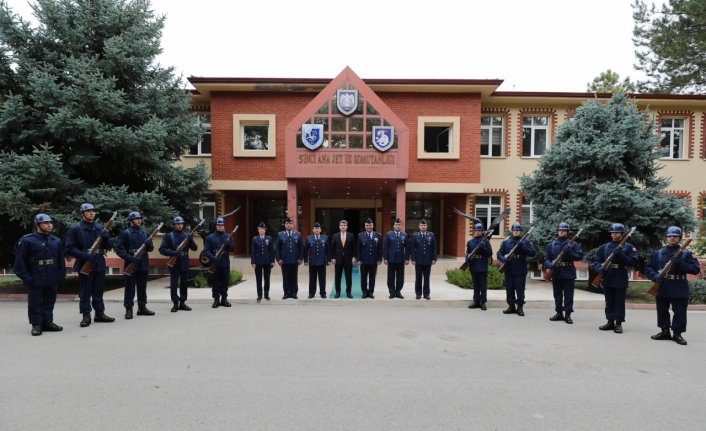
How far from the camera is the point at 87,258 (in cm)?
720

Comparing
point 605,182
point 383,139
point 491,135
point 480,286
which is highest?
point 491,135

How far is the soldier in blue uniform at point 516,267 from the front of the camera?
8.62m

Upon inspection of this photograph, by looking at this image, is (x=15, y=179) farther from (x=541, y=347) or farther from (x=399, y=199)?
(x=541, y=347)

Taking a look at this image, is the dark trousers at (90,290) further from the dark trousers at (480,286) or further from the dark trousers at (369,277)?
the dark trousers at (480,286)

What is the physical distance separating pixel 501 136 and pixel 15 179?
16.6m

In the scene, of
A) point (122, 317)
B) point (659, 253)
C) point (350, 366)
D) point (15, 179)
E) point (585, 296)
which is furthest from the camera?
point (585, 296)

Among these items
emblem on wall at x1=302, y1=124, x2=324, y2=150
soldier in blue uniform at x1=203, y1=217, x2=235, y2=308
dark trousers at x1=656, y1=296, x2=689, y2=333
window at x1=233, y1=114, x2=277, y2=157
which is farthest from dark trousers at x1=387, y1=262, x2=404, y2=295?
window at x1=233, y1=114, x2=277, y2=157

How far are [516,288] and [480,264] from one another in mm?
887

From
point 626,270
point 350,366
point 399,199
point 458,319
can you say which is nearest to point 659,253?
point 626,270

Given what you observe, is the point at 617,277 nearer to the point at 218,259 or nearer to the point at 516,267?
the point at 516,267

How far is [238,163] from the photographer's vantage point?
53.1 ft

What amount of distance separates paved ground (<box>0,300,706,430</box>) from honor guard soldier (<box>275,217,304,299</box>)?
2143 millimetres

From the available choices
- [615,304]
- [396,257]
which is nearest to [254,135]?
[396,257]

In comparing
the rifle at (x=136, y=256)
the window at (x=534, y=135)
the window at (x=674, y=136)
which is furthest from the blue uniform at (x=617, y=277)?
the window at (x=674, y=136)
